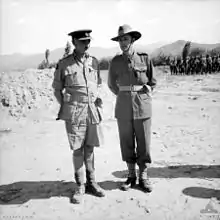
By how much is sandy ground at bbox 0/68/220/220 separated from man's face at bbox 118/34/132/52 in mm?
1791

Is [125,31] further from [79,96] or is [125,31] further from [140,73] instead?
[79,96]

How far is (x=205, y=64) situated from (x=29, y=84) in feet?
58.0

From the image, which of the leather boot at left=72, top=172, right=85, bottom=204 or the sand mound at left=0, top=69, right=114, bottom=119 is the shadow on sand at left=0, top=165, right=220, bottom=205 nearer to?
the leather boot at left=72, top=172, right=85, bottom=204

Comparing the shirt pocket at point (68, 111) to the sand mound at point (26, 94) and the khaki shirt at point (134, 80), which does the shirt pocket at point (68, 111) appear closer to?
the khaki shirt at point (134, 80)

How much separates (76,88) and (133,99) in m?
0.72

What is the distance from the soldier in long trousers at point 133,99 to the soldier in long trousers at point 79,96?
35 cm

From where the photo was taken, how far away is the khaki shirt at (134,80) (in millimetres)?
3475

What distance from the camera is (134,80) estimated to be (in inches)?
137

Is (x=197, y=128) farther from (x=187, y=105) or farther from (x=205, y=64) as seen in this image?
(x=205, y=64)

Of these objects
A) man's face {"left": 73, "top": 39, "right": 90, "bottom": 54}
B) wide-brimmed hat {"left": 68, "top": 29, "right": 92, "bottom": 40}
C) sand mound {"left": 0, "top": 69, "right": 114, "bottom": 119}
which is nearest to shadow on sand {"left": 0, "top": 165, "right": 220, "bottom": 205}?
man's face {"left": 73, "top": 39, "right": 90, "bottom": 54}

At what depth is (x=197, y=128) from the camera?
6770 mm

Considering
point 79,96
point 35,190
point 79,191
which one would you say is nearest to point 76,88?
point 79,96

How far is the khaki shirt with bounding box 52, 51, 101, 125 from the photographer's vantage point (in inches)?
128

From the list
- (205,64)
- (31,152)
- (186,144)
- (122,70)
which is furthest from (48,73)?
(205,64)
